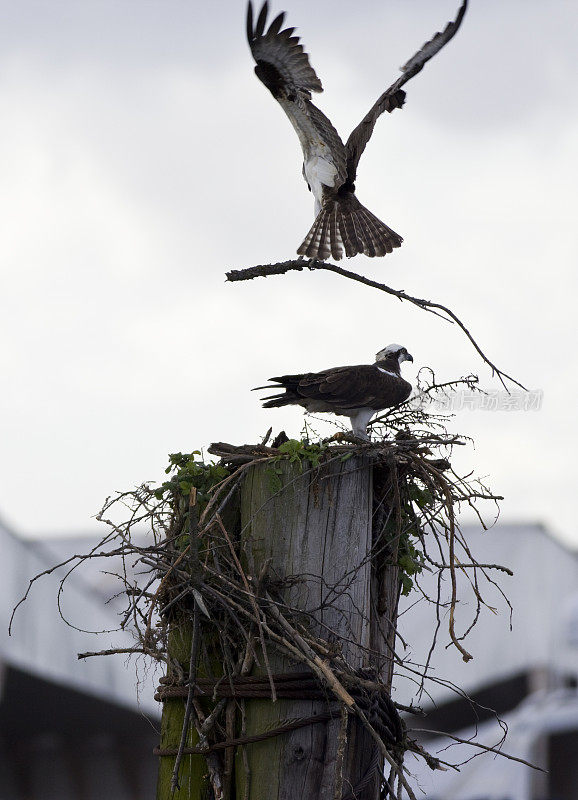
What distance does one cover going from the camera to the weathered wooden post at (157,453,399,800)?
3.20 meters

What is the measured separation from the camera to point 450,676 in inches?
760

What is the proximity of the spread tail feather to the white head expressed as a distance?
81cm

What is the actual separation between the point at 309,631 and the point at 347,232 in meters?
4.24

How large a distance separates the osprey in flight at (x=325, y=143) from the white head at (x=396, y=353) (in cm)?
77

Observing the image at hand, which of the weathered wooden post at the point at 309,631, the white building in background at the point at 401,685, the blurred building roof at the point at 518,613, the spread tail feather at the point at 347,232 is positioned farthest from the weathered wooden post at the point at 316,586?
the blurred building roof at the point at 518,613

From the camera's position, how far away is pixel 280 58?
21.4 ft

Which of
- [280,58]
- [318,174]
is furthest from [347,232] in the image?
[280,58]

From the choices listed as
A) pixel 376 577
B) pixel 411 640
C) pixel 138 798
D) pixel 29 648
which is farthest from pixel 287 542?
pixel 138 798

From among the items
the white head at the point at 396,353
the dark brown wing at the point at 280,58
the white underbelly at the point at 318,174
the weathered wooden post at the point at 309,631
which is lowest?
the weathered wooden post at the point at 309,631

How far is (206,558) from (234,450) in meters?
Result: 0.53

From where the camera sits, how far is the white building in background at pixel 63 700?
41.1 feet

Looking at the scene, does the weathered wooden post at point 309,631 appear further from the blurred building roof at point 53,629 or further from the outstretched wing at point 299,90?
the blurred building roof at point 53,629

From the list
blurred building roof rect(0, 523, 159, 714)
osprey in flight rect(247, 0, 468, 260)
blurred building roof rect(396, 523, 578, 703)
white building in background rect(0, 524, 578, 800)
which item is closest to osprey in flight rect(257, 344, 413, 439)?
osprey in flight rect(247, 0, 468, 260)

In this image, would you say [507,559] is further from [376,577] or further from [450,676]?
[376,577]
